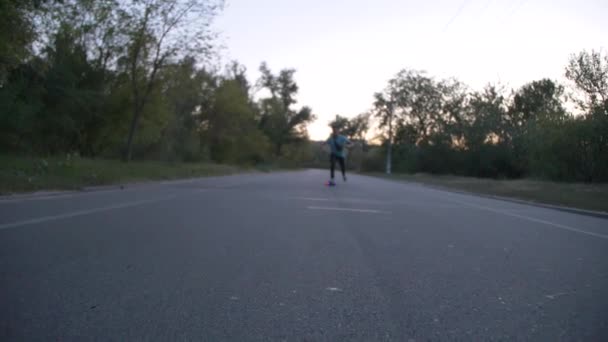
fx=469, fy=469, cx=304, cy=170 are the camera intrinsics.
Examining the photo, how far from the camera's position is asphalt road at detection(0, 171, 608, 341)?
3080mm

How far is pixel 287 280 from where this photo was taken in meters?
4.17

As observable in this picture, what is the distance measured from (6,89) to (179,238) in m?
15.8

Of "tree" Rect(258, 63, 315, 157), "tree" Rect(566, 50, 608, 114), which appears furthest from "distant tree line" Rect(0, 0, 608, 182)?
"tree" Rect(258, 63, 315, 157)

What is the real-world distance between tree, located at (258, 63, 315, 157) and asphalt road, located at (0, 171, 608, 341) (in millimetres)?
57157

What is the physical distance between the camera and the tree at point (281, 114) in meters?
64.3

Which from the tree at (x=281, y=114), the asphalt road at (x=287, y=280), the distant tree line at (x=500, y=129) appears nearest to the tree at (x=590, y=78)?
the distant tree line at (x=500, y=129)

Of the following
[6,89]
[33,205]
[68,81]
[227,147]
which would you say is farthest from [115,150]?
[33,205]

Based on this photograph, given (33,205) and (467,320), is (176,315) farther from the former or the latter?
(33,205)

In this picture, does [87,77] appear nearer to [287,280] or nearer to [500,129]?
[287,280]

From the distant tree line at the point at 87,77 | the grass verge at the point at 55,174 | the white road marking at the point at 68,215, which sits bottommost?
the white road marking at the point at 68,215

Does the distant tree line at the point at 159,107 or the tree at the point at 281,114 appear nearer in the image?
the distant tree line at the point at 159,107

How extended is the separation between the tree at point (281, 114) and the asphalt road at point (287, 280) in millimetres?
57157

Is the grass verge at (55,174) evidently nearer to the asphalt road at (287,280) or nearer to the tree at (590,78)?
the asphalt road at (287,280)

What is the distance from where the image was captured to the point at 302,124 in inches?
2859
